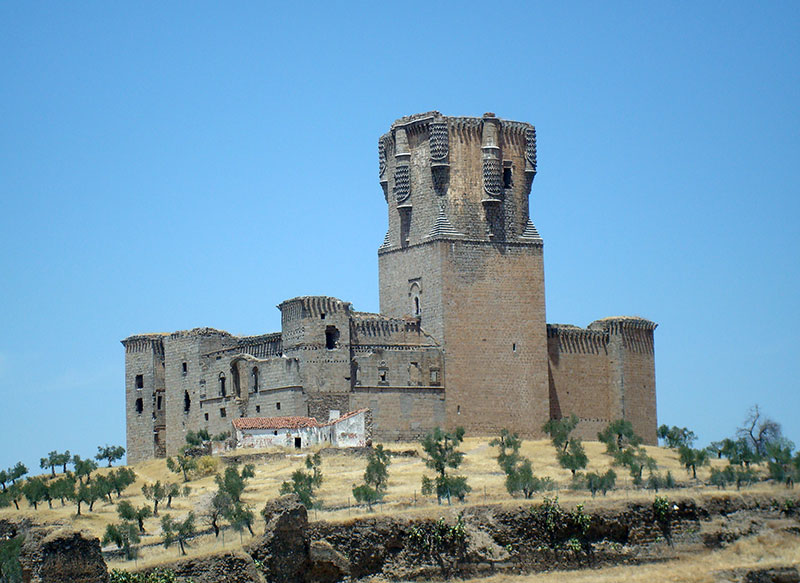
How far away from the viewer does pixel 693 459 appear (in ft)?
192

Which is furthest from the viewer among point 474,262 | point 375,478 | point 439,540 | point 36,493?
point 474,262

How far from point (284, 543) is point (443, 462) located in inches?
642

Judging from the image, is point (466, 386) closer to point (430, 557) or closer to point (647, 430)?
point (647, 430)

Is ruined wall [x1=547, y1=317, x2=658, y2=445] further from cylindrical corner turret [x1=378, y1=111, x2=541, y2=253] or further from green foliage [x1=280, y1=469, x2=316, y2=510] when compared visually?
green foliage [x1=280, y1=469, x2=316, y2=510]

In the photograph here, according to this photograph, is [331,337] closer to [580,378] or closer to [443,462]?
[443,462]

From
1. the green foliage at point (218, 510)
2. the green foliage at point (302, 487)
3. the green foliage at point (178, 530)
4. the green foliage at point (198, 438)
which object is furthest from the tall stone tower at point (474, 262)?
the green foliage at point (178, 530)

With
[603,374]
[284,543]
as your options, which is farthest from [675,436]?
[284,543]

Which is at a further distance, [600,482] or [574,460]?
[574,460]

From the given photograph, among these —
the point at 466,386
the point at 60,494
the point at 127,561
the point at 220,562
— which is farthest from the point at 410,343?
the point at 220,562

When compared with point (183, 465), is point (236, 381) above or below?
above

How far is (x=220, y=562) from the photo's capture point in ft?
133

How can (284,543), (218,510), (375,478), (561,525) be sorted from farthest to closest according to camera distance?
(375,478)
(218,510)
(561,525)
(284,543)

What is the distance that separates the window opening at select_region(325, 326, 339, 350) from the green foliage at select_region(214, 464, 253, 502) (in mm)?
6633

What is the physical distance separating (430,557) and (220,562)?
21.5 ft
